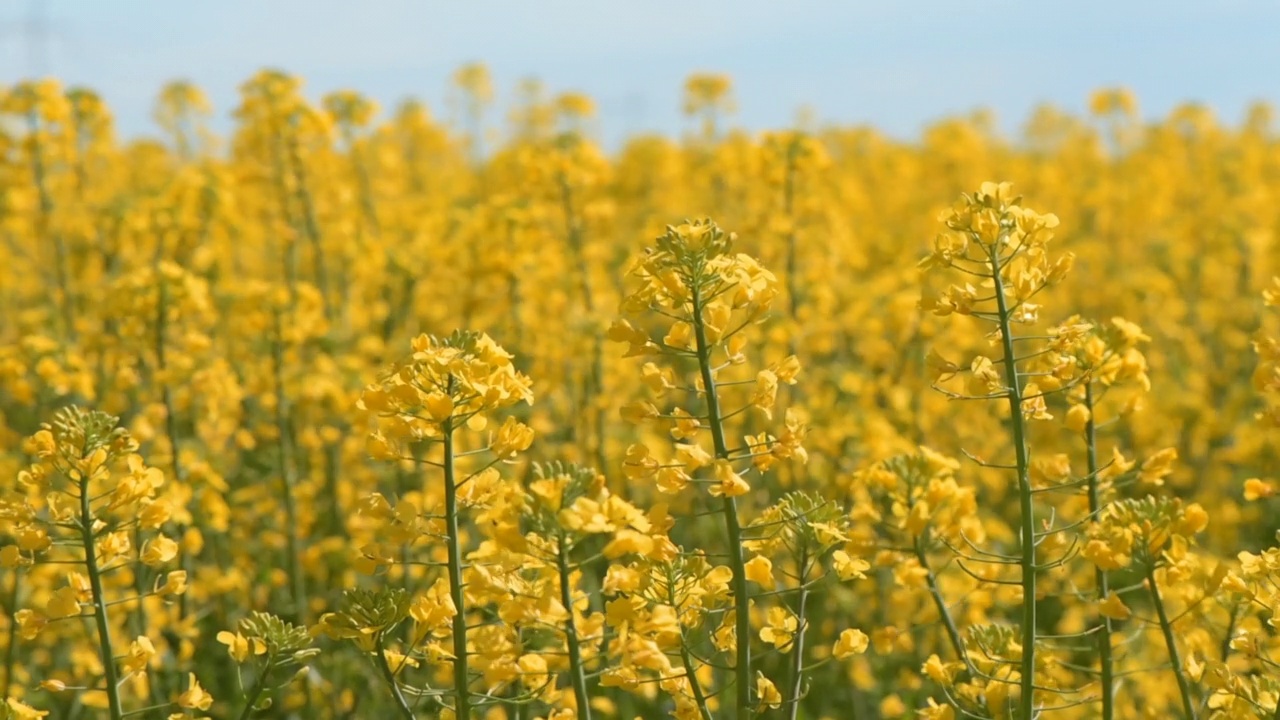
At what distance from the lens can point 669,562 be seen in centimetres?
304

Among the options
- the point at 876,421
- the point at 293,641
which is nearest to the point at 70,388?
the point at 293,641

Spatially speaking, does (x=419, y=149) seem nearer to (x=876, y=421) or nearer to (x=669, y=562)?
(x=876, y=421)

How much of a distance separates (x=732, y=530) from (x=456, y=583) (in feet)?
2.14

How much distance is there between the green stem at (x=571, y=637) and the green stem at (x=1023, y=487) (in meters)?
1.07

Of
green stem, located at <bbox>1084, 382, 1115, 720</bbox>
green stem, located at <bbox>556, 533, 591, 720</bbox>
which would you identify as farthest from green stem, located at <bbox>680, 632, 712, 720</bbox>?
green stem, located at <bbox>1084, 382, 1115, 720</bbox>

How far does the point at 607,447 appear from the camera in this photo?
747 cm

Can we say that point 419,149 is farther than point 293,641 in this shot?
Yes

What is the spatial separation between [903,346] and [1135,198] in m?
8.55

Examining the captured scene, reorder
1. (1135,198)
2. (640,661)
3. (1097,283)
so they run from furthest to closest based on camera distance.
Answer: (1135,198)
(1097,283)
(640,661)

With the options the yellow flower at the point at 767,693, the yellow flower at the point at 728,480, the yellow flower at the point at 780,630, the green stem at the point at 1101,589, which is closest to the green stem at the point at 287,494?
the yellow flower at the point at 780,630

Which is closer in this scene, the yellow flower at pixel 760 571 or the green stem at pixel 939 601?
the yellow flower at pixel 760 571

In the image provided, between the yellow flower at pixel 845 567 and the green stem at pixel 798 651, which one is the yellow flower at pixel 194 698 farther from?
the yellow flower at pixel 845 567

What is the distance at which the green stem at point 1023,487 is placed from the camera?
3.02m

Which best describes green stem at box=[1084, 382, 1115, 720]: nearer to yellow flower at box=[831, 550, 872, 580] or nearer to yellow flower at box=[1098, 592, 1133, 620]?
yellow flower at box=[1098, 592, 1133, 620]
